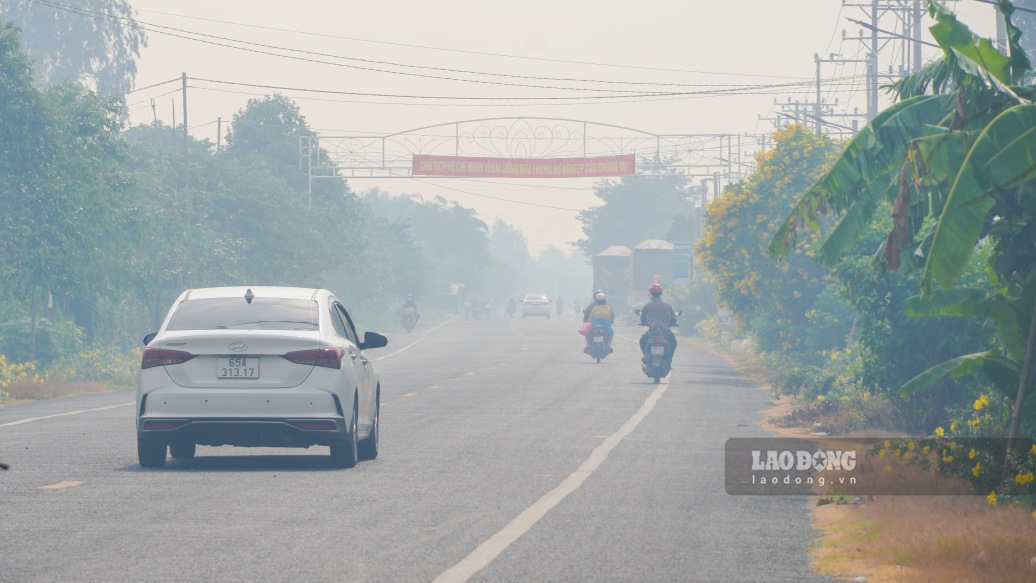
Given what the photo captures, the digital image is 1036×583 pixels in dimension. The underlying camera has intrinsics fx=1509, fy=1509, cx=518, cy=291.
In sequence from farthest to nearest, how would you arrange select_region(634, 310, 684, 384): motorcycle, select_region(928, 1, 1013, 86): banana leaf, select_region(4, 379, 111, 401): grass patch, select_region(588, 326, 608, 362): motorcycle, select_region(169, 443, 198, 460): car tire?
1. select_region(588, 326, 608, 362): motorcycle
2. select_region(634, 310, 684, 384): motorcycle
3. select_region(4, 379, 111, 401): grass patch
4. select_region(169, 443, 198, 460): car tire
5. select_region(928, 1, 1013, 86): banana leaf

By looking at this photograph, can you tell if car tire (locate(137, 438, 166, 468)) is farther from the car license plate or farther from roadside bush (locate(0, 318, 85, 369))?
roadside bush (locate(0, 318, 85, 369))

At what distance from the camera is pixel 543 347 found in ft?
172

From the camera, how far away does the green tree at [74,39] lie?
99.6 meters

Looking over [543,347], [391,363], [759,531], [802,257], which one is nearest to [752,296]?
[802,257]

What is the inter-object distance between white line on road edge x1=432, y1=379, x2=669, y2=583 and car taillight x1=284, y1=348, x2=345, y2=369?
2.36m

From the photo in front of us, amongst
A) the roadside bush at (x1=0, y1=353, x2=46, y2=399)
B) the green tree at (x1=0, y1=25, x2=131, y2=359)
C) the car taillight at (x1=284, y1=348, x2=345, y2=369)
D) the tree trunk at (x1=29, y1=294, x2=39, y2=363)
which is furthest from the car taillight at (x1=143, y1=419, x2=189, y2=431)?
the tree trunk at (x1=29, y1=294, x2=39, y2=363)

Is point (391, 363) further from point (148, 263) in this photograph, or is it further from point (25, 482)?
point (25, 482)

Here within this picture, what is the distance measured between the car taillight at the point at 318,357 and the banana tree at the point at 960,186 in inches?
188

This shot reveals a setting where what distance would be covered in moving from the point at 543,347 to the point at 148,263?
15.2 meters

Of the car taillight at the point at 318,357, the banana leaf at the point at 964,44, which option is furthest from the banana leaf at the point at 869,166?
the car taillight at the point at 318,357

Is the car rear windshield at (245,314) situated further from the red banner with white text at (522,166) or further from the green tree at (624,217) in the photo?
the green tree at (624,217)

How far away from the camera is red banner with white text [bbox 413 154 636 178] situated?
2741 inches

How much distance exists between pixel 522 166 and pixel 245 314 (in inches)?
2215

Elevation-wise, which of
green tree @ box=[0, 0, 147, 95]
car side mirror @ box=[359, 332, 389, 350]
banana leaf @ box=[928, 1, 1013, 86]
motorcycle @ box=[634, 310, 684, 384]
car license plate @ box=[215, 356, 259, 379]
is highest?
green tree @ box=[0, 0, 147, 95]
